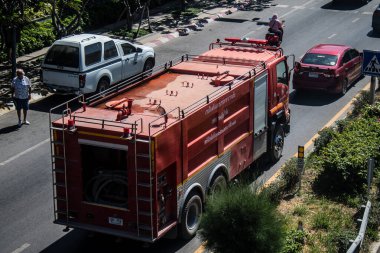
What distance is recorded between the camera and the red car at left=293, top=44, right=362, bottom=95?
2400 cm

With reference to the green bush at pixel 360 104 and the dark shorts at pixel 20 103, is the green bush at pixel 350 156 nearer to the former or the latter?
the green bush at pixel 360 104

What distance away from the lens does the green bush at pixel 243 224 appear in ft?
36.9

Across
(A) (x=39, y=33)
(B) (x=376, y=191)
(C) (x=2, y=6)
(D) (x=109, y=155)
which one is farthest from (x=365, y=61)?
(A) (x=39, y=33)

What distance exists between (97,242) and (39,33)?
17463mm

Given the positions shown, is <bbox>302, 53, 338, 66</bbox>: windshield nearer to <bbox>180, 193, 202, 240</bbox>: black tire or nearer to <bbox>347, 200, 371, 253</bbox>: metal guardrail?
<bbox>347, 200, 371, 253</bbox>: metal guardrail

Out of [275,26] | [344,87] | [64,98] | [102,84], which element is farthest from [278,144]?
[275,26]

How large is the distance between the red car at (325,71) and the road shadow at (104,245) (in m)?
11.5

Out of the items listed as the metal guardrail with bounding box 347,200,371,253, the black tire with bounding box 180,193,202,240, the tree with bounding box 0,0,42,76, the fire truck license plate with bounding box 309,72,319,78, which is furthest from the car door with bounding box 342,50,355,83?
the black tire with bounding box 180,193,202,240

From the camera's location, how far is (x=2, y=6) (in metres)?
24.6

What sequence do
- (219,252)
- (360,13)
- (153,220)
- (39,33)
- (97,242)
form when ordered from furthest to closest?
(360,13), (39,33), (97,242), (153,220), (219,252)

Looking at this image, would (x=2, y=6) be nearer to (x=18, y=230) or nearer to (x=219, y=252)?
(x=18, y=230)

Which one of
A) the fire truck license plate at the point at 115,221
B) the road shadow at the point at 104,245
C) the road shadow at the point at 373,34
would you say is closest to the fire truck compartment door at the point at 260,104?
the road shadow at the point at 104,245

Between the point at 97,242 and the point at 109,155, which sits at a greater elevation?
the point at 109,155

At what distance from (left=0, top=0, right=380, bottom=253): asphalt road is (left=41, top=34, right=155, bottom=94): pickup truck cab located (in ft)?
3.35
